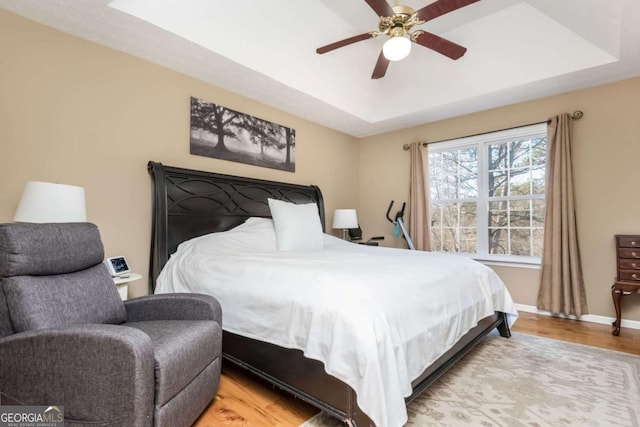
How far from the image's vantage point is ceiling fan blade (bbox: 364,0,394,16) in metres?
1.96

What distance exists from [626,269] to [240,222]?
3.85 metres

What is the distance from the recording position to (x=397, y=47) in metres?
2.06

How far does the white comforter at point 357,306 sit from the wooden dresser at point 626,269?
4.55 ft

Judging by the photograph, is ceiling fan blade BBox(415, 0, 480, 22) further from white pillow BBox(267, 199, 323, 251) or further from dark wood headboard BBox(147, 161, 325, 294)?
dark wood headboard BBox(147, 161, 325, 294)

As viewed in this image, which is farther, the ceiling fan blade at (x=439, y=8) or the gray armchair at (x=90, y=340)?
the ceiling fan blade at (x=439, y=8)

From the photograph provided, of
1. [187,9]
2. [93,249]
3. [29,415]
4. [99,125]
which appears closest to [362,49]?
[187,9]

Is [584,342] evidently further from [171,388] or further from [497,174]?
[171,388]

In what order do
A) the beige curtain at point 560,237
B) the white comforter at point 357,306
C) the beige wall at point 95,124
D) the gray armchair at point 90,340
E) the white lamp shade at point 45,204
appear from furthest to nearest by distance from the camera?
the beige curtain at point 560,237, the beige wall at point 95,124, the white lamp shade at point 45,204, the white comforter at point 357,306, the gray armchair at point 90,340

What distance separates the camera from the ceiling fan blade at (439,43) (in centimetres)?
225

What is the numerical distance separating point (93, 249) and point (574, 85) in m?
4.66

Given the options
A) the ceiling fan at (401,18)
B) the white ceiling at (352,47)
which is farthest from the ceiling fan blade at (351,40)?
the white ceiling at (352,47)

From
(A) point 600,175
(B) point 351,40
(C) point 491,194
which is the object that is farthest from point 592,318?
(B) point 351,40

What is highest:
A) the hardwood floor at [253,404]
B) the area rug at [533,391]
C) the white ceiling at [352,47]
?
the white ceiling at [352,47]

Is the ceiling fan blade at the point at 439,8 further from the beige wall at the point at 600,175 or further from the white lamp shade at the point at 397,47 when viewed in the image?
the beige wall at the point at 600,175
